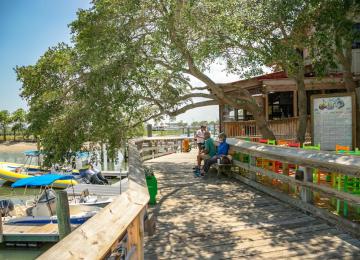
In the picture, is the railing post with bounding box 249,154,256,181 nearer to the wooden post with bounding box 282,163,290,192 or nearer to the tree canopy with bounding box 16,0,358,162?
the wooden post with bounding box 282,163,290,192

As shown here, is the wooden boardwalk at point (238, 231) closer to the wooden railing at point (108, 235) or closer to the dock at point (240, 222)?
the dock at point (240, 222)

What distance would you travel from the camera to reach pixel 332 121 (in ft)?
31.1

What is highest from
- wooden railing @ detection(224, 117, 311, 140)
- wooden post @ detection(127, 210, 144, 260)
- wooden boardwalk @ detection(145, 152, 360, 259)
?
wooden railing @ detection(224, 117, 311, 140)

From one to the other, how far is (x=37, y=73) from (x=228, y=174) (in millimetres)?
6437

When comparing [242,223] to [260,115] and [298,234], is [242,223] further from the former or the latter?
[260,115]

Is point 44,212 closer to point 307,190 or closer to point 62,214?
point 62,214

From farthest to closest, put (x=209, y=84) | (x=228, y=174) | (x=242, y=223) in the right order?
(x=209, y=84), (x=228, y=174), (x=242, y=223)

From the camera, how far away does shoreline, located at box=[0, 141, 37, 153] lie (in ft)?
222

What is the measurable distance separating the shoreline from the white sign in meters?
64.6

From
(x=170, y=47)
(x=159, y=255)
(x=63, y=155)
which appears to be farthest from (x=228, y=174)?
(x=159, y=255)

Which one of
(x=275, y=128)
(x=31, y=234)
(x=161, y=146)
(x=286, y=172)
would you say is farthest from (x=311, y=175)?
(x=161, y=146)

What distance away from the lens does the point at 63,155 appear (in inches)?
379

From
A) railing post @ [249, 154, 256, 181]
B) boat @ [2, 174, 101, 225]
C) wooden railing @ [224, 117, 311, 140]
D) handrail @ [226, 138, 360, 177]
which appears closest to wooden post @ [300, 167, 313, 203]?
handrail @ [226, 138, 360, 177]

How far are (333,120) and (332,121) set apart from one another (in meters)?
0.03
